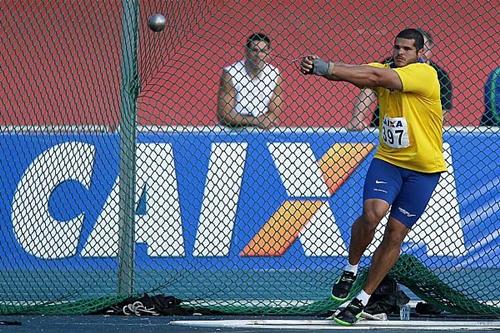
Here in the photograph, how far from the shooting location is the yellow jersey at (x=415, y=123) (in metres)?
10.1

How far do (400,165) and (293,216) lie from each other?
246 centimetres

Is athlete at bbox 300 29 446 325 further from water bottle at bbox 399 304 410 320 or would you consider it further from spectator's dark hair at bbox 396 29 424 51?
water bottle at bbox 399 304 410 320

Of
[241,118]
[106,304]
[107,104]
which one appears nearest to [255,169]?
[241,118]

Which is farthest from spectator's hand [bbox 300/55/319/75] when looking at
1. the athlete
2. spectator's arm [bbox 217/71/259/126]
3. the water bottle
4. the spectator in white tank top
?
spectator's arm [bbox 217/71/259/126]

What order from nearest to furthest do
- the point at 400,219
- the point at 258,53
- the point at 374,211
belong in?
the point at 374,211 < the point at 400,219 < the point at 258,53

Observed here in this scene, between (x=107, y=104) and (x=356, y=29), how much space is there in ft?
9.03

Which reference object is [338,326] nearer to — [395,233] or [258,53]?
[395,233]

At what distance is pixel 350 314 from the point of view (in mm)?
10141

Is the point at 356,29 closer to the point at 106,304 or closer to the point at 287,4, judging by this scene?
the point at 287,4

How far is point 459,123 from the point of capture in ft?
42.0

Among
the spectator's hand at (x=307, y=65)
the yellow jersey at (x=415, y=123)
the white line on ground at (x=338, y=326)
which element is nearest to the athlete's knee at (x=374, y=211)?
the yellow jersey at (x=415, y=123)

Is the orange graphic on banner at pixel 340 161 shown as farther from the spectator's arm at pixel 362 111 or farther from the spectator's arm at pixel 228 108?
the spectator's arm at pixel 228 108

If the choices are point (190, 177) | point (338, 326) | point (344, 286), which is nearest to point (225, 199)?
point (190, 177)

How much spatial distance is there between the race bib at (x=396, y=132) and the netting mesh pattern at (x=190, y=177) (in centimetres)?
212
